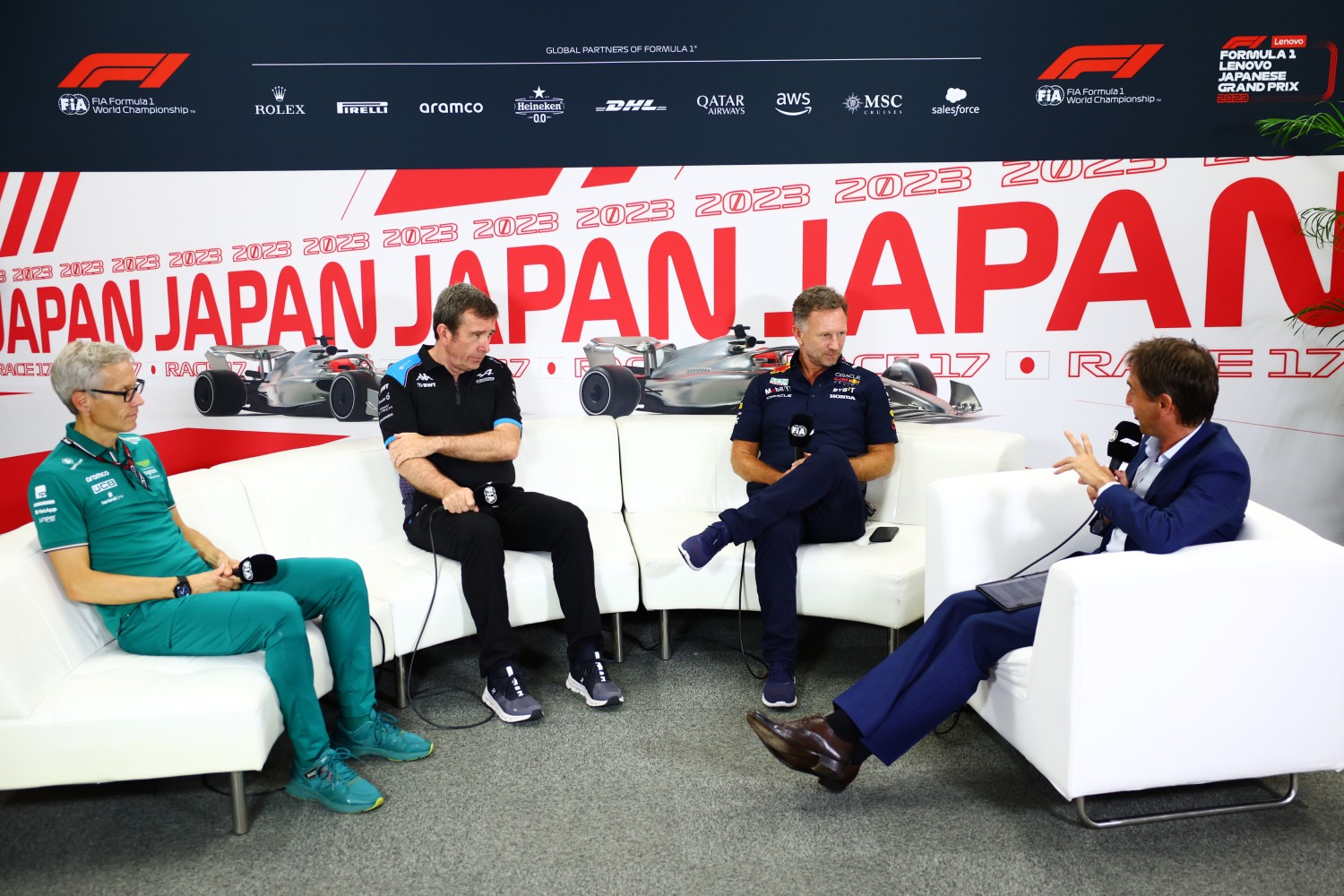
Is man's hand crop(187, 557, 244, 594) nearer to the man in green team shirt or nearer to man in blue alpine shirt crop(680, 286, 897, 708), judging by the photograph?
the man in green team shirt

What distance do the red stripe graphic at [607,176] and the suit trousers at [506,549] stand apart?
1415 millimetres

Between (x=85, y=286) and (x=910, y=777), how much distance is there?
3759 mm

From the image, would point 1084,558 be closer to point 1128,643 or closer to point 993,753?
point 1128,643

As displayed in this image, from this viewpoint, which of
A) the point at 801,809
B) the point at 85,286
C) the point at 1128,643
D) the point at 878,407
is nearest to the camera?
the point at 1128,643

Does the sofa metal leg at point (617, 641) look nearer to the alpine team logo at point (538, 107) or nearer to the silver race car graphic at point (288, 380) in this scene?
the silver race car graphic at point (288, 380)

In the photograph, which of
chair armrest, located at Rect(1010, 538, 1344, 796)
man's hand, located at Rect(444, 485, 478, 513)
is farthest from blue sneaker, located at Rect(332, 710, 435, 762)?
chair armrest, located at Rect(1010, 538, 1344, 796)

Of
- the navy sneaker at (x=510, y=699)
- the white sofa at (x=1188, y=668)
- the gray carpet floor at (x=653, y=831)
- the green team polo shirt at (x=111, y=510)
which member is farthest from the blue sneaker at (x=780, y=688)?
the green team polo shirt at (x=111, y=510)

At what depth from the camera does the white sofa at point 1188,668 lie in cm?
207

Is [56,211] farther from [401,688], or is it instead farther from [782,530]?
[782,530]

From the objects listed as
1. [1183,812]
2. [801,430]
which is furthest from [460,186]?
[1183,812]

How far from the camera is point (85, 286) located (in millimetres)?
4031

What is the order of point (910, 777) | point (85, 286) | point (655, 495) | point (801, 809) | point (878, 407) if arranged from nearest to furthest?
point (801, 809) → point (910, 777) → point (878, 407) → point (655, 495) → point (85, 286)

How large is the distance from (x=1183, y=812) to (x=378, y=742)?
2.06m

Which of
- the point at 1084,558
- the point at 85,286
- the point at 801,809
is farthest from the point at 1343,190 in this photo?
the point at 85,286
